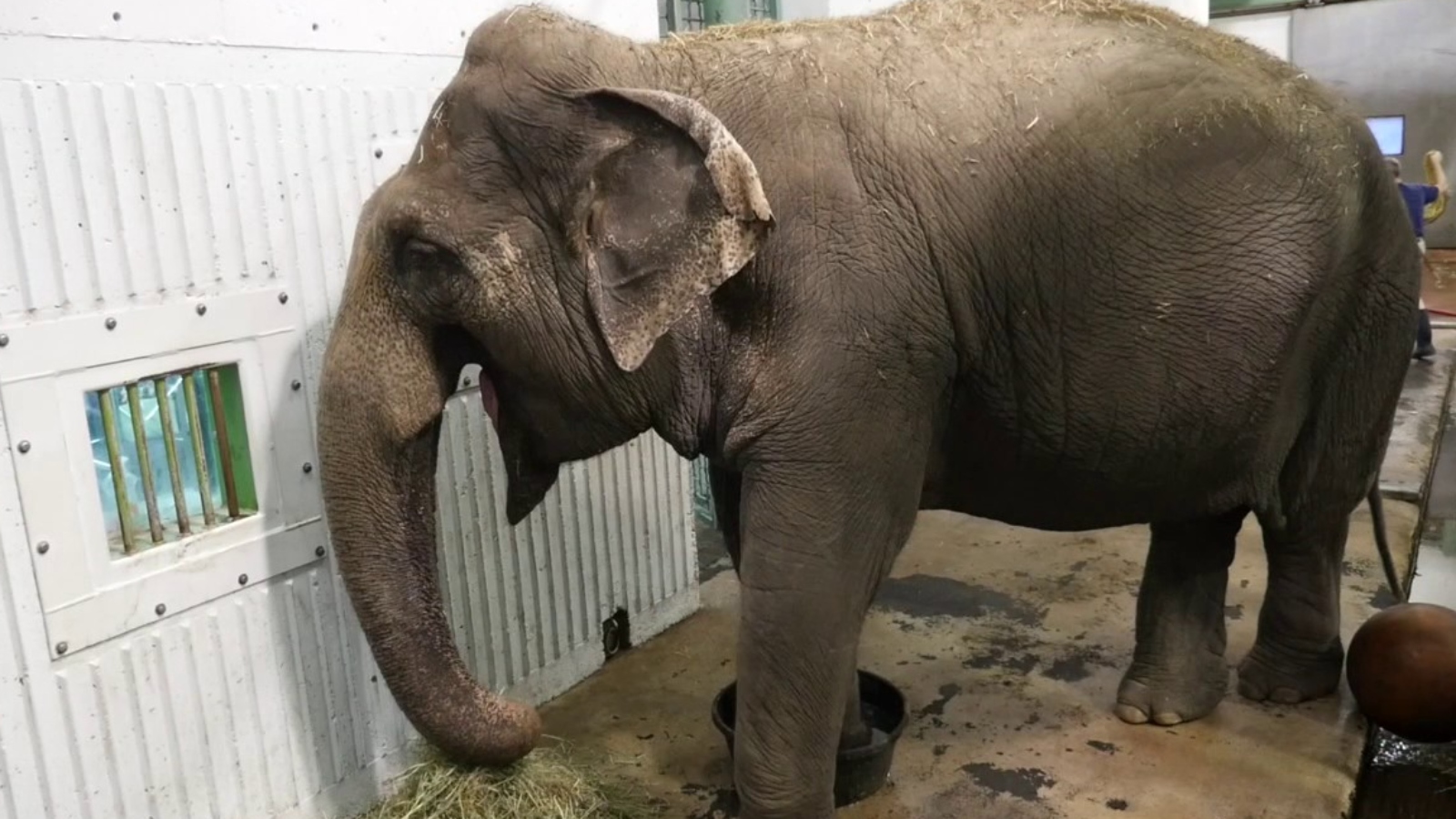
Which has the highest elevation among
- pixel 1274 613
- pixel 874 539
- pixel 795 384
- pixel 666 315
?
pixel 666 315

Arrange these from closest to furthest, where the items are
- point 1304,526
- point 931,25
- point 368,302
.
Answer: point 368,302, point 931,25, point 1304,526

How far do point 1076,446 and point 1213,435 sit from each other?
0.89 feet

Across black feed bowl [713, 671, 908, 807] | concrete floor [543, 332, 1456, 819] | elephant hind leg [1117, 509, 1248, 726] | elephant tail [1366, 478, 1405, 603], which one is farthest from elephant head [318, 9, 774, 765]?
elephant tail [1366, 478, 1405, 603]

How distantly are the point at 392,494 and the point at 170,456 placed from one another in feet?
1.52

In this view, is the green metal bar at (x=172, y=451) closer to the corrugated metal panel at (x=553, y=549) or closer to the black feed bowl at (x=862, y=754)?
the corrugated metal panel at (x=553, y=549)

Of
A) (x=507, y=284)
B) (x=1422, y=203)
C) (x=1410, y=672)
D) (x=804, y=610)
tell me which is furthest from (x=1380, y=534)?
(x=1422, y=203)

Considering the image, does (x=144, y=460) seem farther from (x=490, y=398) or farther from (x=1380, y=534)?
(x=1380, y=534)

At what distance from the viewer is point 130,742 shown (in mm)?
2090

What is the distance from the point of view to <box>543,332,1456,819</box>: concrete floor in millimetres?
2631

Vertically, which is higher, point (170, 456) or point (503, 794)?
point (170, 456)

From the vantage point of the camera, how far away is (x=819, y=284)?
1929 mm

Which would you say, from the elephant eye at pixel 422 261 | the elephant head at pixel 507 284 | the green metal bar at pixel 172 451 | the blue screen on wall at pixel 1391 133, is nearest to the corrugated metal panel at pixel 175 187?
the green metal bar at pixel 172 451

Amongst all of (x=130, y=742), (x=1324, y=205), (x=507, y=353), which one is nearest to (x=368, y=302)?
(x=507, y=353)

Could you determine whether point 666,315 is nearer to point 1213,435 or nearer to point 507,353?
point 507,353
